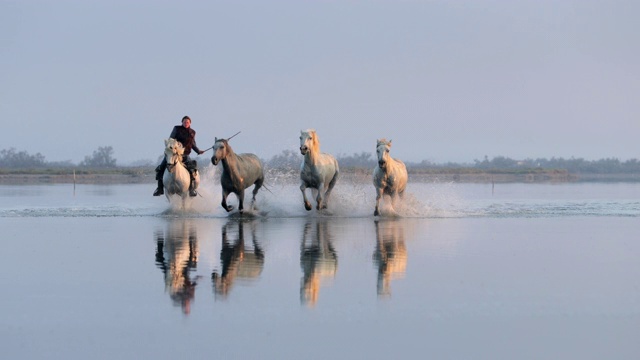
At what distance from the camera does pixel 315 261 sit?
1386cm

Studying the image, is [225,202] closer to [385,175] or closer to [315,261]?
[385,175]

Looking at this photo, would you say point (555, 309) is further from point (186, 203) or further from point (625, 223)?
point (186, 203)

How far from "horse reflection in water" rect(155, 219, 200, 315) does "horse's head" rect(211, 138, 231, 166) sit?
224 cm

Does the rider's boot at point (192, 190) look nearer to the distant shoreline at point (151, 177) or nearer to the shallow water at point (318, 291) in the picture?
the shallow water at point (318, 291)

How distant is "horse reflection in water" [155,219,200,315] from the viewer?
1056 centimetres

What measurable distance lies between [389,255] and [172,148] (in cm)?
1016

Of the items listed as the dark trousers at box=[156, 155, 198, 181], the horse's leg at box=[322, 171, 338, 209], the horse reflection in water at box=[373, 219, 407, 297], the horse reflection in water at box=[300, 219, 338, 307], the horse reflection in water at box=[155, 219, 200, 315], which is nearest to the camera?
the horse reflection in water at box=[155, 219, 200, 315]

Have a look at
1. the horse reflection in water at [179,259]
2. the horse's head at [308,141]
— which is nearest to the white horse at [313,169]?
the horse's head at [308,141]

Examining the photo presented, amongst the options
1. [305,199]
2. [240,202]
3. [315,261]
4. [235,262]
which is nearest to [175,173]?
[240,202]

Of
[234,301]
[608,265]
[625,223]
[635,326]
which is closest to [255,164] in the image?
[625,223]

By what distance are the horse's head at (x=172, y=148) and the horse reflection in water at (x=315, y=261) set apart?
4.87 m

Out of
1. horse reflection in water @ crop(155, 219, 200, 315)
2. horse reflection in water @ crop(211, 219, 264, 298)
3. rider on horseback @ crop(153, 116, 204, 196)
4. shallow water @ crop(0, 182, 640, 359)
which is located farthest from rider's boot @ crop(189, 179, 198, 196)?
horse reflection in water @ crop(211, 219, 264, 298)

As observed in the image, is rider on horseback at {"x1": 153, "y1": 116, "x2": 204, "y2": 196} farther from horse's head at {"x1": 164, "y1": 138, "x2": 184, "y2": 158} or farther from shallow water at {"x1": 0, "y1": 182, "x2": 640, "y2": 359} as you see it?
shallow water at {"x1": 0, "y1": 182, "x2": 640, "y2": 359}

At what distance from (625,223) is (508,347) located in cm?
1547
